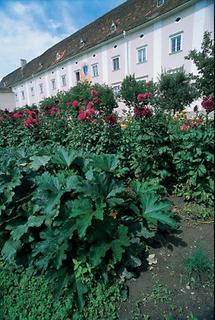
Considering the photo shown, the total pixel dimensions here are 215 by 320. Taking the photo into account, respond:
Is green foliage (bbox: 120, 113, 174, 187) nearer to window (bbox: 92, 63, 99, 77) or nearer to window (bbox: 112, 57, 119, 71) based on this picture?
window (bbox: 112, 57, 119, 71)

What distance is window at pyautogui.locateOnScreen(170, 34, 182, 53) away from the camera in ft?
53.7

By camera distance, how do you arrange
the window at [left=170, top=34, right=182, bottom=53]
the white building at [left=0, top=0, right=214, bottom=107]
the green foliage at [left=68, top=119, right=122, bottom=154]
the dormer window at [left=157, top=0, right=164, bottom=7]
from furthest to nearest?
the dormer window at [left=157, top=0, right=164, bottom=7] → the window at [left=170, top=34, right=182, bottom=53] → the white building at [left=0, top=0, right=214, bottom=107] → the green foliage at [left=68, top=119, right=122, bottom=154]

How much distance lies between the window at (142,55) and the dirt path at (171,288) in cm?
1912

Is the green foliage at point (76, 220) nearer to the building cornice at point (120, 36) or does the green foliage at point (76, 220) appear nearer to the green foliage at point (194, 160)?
the green foliage at point (194, 160)

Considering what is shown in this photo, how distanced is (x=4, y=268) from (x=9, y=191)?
1.02 metres

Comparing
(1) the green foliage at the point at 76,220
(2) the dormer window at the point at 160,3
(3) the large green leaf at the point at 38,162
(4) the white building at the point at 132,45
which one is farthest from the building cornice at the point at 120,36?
(1) the green foliage at the point at 76,220

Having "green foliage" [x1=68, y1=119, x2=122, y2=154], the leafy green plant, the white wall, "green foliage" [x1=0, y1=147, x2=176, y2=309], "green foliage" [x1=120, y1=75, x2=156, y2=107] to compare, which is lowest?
the leafy green plant

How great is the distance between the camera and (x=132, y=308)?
196 centimetres

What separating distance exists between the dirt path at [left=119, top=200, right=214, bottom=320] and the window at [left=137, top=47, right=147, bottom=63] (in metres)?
19.1

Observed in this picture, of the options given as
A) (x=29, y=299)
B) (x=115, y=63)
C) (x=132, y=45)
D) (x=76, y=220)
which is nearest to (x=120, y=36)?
(x=132, y=45)

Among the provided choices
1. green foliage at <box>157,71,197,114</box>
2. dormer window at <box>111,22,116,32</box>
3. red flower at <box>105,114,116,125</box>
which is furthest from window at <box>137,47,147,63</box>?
red flower at <box>105,114,116,125</box>

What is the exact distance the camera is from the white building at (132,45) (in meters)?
15.7

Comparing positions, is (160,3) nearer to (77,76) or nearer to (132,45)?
(132,45)

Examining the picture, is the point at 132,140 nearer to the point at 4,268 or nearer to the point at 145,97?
the point at 145,97
